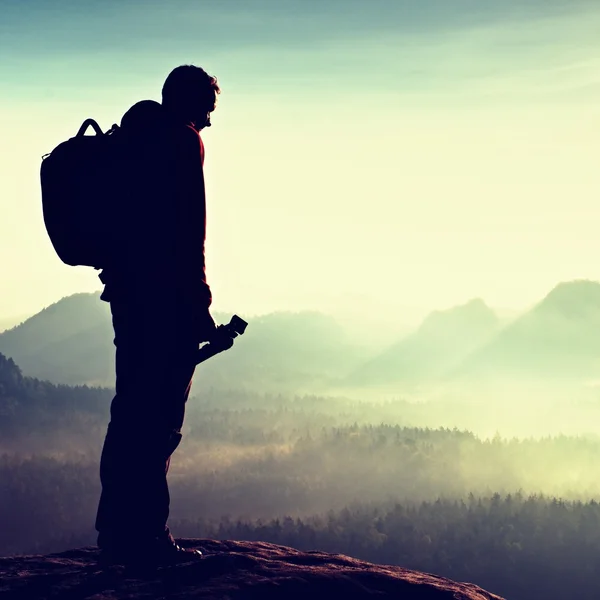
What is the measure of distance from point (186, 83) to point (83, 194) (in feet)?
5.64

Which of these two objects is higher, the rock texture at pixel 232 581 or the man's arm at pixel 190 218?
the man's arm at pixel 190 218

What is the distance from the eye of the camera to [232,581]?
27.8 feet

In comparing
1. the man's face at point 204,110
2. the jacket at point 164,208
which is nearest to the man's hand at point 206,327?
the jacket at point 164,208

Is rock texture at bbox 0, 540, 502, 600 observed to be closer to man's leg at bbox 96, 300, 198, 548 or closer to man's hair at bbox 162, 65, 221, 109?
man's leg at bbox 96, 300, 198, 548

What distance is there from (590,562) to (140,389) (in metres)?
176

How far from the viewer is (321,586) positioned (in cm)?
854

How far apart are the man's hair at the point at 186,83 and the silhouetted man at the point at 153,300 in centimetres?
1

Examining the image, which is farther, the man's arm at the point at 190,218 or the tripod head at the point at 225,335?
the man's arm at the point at 190,218

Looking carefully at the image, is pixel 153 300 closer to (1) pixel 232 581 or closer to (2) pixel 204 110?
(2) pixel 204 110

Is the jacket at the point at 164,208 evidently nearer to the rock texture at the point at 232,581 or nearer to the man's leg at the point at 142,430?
the man's leg at the point at 142,430

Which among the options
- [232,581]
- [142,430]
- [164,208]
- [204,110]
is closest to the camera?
[232,581]

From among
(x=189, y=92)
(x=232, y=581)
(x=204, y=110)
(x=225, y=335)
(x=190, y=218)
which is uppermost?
(x=189, y=92)

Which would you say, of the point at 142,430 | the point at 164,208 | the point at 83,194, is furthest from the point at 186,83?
the point at 142,430

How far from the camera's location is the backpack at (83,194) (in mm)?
8820
